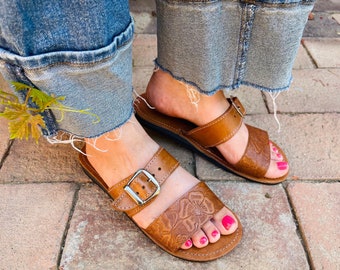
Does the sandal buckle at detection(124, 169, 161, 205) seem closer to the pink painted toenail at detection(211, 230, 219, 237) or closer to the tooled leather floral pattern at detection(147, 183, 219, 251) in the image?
the tooled leather floral pattern at detection(147, 183, 219, 251)

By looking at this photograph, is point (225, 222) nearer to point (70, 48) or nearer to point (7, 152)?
point (70, 48)

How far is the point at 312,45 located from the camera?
1.67 meters

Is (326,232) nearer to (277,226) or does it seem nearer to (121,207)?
(277,226)

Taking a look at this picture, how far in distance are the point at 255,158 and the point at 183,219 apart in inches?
11.7

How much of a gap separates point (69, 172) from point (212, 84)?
51 centimetres

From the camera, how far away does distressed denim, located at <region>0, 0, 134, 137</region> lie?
21.7 inches

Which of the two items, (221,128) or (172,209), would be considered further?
(221,128)

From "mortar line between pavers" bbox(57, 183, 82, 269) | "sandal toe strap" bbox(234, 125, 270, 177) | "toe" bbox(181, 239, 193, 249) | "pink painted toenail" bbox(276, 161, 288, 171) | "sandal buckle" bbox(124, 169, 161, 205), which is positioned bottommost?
"mortar line between pavers" bbox(57, 183, 82, 269)

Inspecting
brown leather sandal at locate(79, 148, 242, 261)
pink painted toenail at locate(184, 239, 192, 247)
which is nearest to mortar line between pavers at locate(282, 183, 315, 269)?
brown leather sandal at locate(79, 148, 242, 261)

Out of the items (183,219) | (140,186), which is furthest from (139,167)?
(183,219)

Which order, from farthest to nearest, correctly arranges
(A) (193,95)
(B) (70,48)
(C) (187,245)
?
(A) (193,95) → (C) (187,245) → (B) (70,48)

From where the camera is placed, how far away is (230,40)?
81 centimetres

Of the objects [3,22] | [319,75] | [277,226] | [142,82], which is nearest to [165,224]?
[277,226]

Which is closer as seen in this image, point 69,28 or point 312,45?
point 69,28
